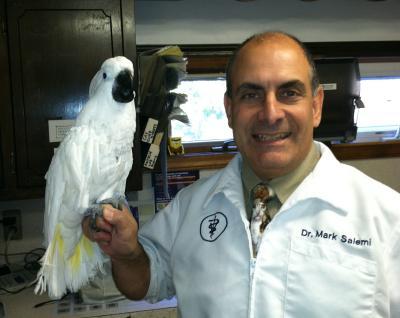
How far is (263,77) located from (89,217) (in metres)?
0.59

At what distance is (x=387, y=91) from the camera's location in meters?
2.33

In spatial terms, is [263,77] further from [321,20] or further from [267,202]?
[321,20]

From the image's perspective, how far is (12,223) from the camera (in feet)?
6.16

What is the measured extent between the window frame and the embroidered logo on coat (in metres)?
0.96

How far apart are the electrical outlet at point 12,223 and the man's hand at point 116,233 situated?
1037 mm

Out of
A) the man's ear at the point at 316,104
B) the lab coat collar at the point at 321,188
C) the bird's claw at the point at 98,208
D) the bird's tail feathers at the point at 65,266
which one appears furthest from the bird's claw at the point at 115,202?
the man's ear at the point at 316,104

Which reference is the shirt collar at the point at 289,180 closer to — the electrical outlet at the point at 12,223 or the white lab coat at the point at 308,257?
the white lab coat at the point at 308,257

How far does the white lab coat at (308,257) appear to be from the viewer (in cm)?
87

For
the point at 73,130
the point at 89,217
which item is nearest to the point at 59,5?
the point at 73,130

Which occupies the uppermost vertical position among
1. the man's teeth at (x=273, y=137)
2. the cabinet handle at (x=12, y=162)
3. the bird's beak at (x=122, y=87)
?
the bird's beak at (x=122, y=87)

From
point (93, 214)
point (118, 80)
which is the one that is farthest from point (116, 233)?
point (118, 80)

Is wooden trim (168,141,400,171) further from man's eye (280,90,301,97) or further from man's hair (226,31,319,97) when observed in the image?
man's eye (280,90,301,97)

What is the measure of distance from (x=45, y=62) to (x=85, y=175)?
26.9 inches

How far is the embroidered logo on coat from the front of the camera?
3.23ft
